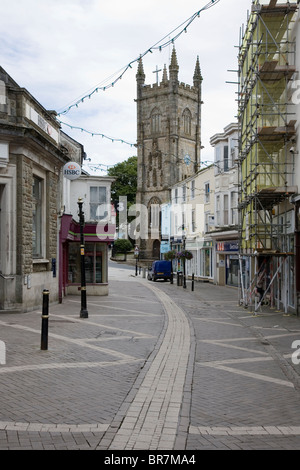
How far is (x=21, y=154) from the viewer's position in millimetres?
15844

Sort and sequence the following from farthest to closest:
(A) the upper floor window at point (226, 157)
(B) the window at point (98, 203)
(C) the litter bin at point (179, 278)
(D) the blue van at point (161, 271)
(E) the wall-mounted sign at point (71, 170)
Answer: (D) the blue van at point (161, 271), (A) the upper floor window at point (226, 157), (C) the litter bin at point (179, 278), (B) the window at point (98, 203), (E) the wall-mounted sign at point (71, 170)

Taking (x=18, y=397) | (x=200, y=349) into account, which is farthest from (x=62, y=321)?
(x=18, y=397)

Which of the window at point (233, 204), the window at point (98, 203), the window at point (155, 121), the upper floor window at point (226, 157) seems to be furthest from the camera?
the window at point (155, 121)

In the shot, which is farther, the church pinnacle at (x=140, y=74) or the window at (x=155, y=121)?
the church pinnacle at (x=140, y=74)

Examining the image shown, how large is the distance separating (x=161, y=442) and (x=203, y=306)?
15.9 m

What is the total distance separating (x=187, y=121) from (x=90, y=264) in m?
61.8

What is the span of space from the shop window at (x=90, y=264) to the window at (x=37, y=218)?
20.0 ft

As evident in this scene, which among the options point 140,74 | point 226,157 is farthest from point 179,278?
point 140,74

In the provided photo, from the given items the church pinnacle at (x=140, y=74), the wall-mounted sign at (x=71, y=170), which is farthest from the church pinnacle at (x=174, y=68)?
the wall-mounted sign at (x=71, y=170)

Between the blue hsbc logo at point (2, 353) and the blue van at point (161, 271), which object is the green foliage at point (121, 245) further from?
the blue hsbc logo at point (2, 353)

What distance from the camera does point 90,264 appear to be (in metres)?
24.7

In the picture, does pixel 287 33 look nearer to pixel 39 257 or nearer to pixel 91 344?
pixel 39 257

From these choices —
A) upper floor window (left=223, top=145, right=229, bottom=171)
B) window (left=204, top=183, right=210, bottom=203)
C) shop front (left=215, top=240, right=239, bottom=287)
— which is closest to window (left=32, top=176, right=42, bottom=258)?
shop front (left=215, top=240, right=239, bottom=287)

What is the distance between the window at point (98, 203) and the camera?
2573cm
